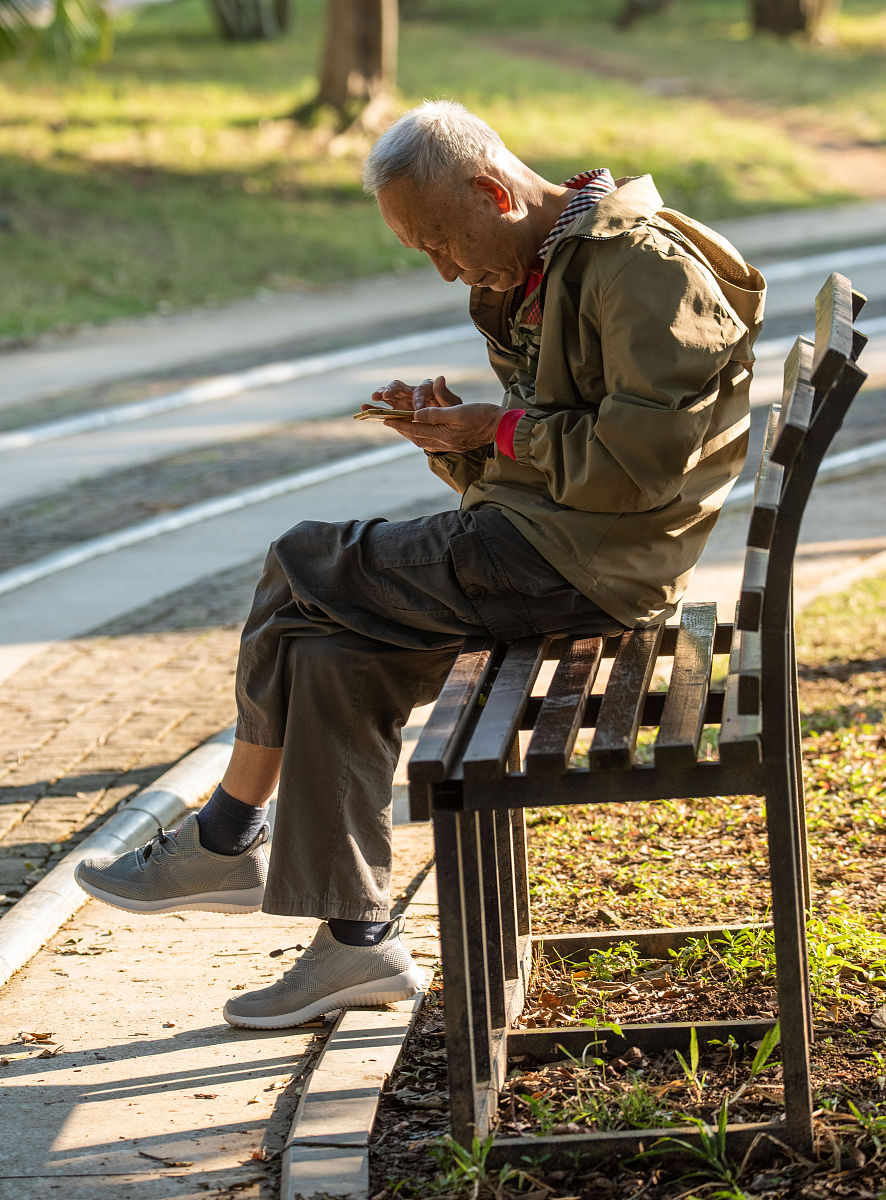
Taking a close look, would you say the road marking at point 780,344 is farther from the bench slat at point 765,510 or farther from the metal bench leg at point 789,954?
the metal bench leg at point 789,954

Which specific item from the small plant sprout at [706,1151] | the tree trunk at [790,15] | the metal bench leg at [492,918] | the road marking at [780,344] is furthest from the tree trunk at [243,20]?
the small plant sprout at [706,1151]

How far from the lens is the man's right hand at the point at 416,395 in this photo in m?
3.33

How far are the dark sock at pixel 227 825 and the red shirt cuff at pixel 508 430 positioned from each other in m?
0.96

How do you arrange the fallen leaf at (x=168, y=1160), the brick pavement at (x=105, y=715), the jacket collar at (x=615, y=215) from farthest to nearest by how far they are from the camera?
the brick pavement at (x=105, y=715), the jacket collar at (x=615, y=215), the fallen leaf at (x=168, y=1160)

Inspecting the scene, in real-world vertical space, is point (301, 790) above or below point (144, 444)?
above

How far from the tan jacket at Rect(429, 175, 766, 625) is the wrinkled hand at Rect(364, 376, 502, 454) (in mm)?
84

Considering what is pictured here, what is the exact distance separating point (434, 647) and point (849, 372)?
1.03 metres

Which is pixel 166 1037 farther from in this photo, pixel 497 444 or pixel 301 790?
pixel 497 444

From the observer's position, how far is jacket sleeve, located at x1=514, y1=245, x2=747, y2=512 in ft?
9.03

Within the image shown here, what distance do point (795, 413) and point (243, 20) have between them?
29.2 metres

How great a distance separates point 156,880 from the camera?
3336mm

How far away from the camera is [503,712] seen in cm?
269

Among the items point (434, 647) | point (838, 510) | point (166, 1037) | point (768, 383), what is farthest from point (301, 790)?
point (768, 383)

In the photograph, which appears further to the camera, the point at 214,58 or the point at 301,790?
the point at 214,58
